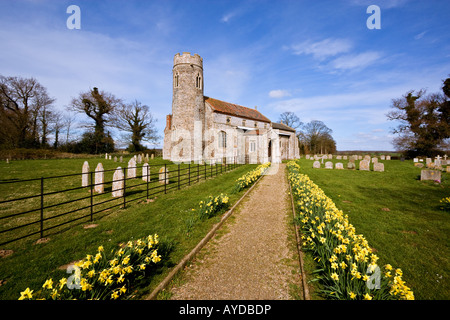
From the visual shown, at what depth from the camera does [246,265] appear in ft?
12.0

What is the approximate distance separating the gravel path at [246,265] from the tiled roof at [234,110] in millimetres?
24724

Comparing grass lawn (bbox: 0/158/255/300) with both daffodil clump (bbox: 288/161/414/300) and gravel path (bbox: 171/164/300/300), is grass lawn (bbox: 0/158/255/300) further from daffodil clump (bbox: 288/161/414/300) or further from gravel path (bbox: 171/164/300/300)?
daffodil clump (bbox: 288/161/414/300)

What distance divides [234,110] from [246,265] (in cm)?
3190

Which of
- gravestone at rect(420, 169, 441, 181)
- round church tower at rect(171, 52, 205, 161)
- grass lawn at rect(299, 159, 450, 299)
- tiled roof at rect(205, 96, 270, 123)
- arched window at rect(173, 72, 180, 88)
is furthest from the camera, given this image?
tiled roof at rect(205, 96, 270, 123)

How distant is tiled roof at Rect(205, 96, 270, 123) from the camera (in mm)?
→ 29470

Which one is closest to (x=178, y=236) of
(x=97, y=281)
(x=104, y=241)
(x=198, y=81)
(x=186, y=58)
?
(x=104, y=241)

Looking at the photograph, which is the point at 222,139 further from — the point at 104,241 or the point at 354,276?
the point at 354,276

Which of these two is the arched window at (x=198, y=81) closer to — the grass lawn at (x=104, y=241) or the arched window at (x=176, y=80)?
the arched window at (x=176, y=80)

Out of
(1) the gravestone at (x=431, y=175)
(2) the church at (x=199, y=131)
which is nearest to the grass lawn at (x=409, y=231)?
(1) the gravestone at (x=431, y=175)

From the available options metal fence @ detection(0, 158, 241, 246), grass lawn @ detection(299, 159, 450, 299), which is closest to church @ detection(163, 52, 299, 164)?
metal fence @ detection(0, 158, 241, 246)

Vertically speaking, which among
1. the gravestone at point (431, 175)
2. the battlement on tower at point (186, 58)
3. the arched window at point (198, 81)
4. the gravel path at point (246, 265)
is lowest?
the gravel path at point (246, 265)

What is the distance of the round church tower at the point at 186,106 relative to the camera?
25109mm

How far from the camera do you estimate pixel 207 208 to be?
5.99 meters

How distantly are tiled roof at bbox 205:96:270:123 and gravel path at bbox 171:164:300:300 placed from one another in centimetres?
2472
